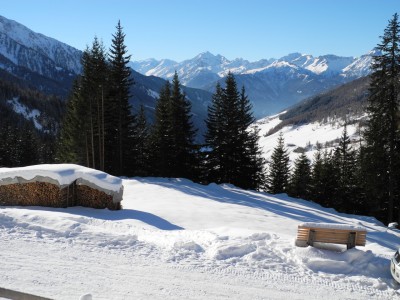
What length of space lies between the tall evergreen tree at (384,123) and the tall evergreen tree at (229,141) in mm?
12152

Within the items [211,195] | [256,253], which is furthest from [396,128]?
[256,253]

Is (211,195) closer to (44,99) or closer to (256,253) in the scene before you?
(256,253)

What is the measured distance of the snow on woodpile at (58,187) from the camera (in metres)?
17.8

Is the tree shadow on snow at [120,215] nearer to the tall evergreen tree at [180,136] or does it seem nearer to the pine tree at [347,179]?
the tall evergreen tree at [180,136]

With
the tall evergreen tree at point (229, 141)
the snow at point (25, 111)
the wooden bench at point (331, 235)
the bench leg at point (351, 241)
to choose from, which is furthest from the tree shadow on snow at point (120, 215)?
the snow at point (25, 111)

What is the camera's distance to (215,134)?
38375 mm

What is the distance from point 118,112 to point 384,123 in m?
23.5

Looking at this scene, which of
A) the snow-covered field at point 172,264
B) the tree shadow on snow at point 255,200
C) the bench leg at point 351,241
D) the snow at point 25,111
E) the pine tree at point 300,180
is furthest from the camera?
the snow at point 25,111

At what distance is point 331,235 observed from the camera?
36.4 ft

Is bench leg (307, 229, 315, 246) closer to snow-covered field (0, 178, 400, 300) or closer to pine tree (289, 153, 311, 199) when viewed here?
snow-covered field (0, 178, 400, 300)

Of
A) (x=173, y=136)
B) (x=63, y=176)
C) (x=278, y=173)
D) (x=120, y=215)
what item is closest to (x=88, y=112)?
(x=173, y=136)

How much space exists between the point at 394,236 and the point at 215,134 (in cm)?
2187

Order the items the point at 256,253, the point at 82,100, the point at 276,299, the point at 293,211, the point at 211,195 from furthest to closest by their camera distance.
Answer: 1. the point at 82,100
2. the point at 211,195
3. the point at 293,211
4. the point at 256,253
5. the point at 276,299

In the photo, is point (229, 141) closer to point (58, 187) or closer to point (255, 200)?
point (255, 200)
